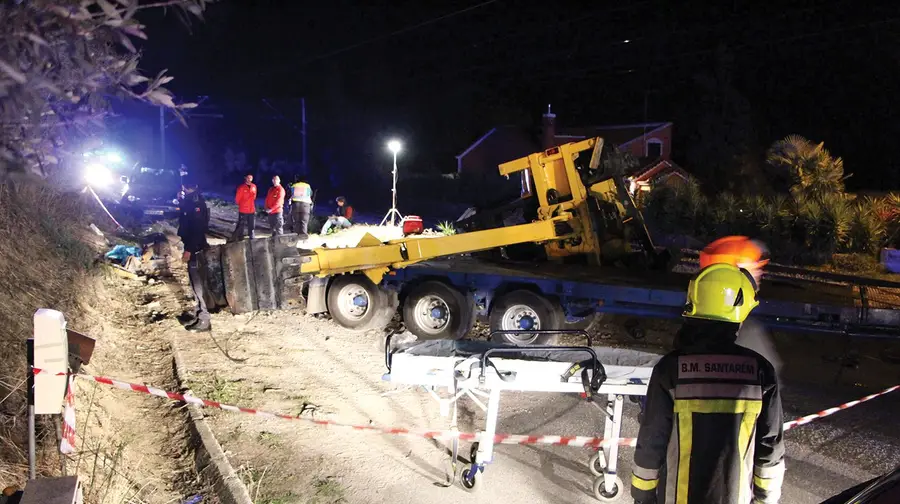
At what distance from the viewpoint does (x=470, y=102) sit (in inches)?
2192

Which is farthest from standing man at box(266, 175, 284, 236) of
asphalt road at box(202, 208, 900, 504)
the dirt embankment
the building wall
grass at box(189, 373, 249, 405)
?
the building wall

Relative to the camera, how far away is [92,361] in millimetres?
6926

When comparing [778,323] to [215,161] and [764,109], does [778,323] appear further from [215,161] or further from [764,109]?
[215,161]

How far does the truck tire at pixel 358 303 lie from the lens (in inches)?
354

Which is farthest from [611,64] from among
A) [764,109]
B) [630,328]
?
[630,328]

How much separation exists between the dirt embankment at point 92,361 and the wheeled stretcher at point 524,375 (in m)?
1.86

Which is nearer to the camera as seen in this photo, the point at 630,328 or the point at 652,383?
the point at 652,383

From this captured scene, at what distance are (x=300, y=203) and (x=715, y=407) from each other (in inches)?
Result: 547

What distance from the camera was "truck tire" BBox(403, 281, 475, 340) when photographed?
8445 millimetres

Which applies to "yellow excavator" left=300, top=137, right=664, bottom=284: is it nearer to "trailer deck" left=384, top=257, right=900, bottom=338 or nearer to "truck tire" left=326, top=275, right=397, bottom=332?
"truck tire" left=326, top=275, right=397, bottom=332

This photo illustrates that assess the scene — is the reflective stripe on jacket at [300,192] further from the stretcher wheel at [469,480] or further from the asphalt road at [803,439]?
the stretcher wheel at [469,480]

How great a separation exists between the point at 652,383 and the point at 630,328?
723cm

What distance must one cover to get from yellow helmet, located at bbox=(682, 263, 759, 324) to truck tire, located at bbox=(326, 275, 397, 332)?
6566 millimetres

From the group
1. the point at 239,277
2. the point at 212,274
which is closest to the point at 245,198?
the point at 212,274
